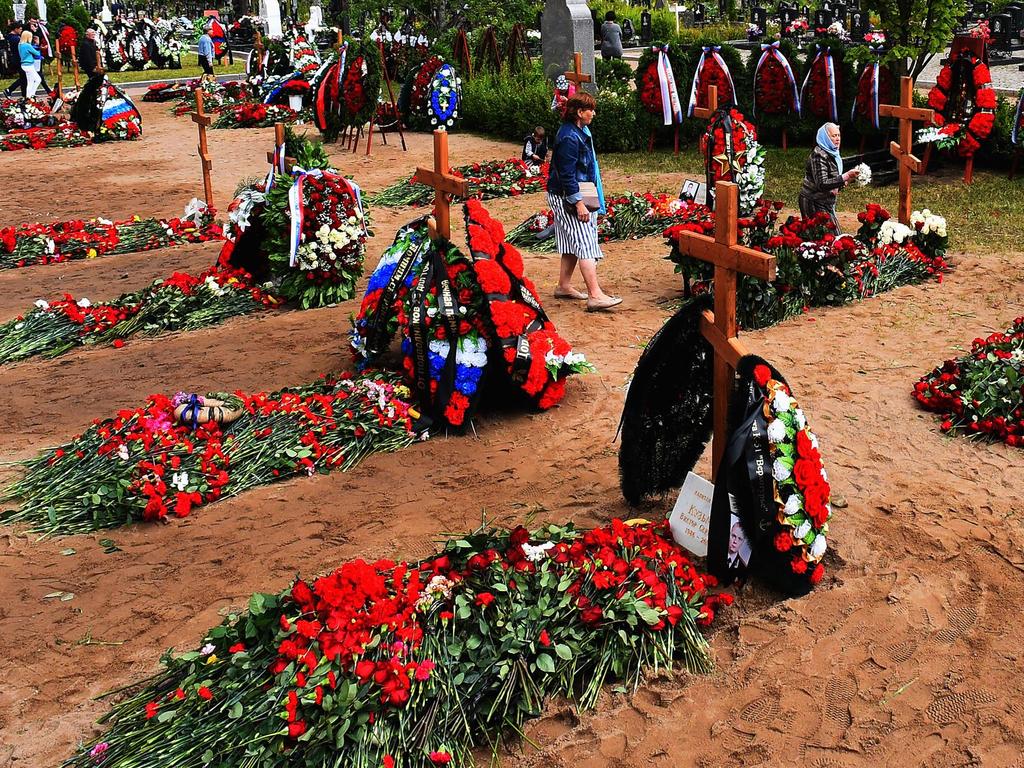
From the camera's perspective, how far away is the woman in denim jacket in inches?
352

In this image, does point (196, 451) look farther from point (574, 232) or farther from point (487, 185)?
point (487, 185)

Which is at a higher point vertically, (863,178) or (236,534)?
(863,178)

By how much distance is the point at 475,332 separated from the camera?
7.09 meters

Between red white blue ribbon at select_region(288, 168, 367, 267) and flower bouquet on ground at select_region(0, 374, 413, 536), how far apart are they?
259 cm

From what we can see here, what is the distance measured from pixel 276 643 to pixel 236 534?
162 centimetres

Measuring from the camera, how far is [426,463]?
666cm

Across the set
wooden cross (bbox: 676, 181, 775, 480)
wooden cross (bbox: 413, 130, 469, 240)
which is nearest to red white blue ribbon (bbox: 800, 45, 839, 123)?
wooden cross (bbox: 413, 130, 469, 240)

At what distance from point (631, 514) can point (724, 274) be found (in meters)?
1.40

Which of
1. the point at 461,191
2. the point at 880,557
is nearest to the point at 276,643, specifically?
the point at 880,557

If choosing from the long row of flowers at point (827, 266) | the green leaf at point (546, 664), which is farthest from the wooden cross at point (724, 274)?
the long row of flowers at point (827, 266)

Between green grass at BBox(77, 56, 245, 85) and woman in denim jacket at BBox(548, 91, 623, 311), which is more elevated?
green grass at BBox(77, 56, 245, 85)

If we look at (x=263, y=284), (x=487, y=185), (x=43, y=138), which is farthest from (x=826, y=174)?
(x=43, y=138)

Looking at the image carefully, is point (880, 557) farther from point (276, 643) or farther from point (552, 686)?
point (276, 643)

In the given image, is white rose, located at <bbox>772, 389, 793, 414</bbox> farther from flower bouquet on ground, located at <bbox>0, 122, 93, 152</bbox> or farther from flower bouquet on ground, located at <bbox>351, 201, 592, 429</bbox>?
flower bouquet on ground, located at <bbox>0, 122, 93, 152</bbox>
